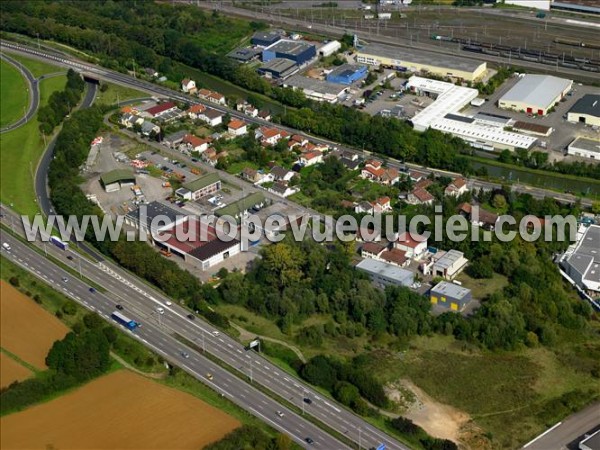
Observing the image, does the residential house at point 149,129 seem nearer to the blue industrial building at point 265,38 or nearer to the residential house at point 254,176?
the residential house at point 254,176

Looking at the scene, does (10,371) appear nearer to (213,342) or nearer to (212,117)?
(213,342)

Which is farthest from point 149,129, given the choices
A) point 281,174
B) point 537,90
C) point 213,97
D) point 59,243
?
point 537,90

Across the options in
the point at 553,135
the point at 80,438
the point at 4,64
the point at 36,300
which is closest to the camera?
the point at 80,438

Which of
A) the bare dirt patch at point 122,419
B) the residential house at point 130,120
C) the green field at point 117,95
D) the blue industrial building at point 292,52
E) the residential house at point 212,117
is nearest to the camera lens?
the bare dirt patch at point 122,419

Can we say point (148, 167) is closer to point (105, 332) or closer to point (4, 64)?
point (105, 332)

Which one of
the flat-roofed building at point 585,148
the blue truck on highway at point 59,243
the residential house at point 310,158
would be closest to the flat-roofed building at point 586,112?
the flat-roofed building at point 585,148

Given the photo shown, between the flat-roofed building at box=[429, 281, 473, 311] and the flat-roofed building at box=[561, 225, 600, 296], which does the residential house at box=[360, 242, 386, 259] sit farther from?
the flat-roofed building at box=[561, 225, 600, 296]

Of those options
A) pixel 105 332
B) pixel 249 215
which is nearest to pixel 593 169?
pixel 249 215
